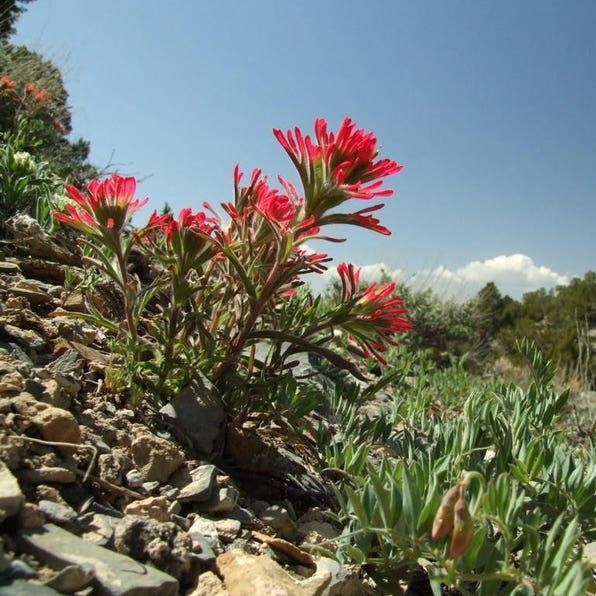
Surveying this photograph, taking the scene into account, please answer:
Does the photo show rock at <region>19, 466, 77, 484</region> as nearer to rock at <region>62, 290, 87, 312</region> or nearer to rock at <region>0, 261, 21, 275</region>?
rock at <region>62, 290, 87, 312</region>

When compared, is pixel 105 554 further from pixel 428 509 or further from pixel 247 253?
pixel 247 253

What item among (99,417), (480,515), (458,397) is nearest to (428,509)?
(480,515)

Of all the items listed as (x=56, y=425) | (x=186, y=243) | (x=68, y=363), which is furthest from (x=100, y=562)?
(x=186, y=243)

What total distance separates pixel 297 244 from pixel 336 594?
3.08 feet

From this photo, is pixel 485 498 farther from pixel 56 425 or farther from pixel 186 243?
pixel 186 243

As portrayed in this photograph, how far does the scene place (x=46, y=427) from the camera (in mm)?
1283

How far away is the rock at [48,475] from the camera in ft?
3.83

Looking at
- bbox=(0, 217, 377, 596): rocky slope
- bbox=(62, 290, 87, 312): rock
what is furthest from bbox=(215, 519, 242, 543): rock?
bbox=(62, 290, 87, 312): rock

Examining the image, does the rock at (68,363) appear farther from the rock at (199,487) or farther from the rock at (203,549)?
the rock at (203,549)

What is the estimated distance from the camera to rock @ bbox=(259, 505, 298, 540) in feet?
4.95

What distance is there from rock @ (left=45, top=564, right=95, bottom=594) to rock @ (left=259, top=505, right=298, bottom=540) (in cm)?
65

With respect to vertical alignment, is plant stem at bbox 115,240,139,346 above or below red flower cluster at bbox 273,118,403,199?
below

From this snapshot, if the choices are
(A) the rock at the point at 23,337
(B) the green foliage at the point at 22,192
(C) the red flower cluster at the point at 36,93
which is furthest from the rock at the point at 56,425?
(C) the red flower cluster at the point at 36,93

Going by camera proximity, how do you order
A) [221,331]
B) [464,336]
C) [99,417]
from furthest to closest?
[464,336] < [221,331] < [99,417]
